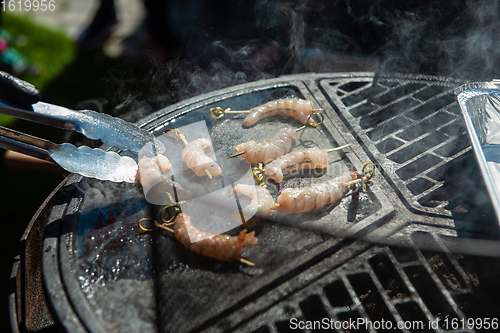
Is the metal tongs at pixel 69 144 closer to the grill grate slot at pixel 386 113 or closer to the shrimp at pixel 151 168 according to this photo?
the shrimp at pixel 151 168

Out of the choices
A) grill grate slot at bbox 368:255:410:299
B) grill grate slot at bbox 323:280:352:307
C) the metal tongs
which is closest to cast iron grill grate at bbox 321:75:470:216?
grill grate slot at bbox 368:255:410:299

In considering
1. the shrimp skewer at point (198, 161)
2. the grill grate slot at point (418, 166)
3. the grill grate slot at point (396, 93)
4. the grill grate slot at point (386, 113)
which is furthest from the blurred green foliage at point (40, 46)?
the grill grate slot at point (418, 166)

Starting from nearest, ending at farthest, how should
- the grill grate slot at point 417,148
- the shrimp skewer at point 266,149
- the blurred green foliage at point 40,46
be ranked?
1. the shrimp skewer at point 266,149
2. the grill grate slot at point 417,148
3. the blurred green foliage at point 40,46

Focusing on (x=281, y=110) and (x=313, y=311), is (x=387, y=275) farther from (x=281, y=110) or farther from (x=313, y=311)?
(x=281, y=110)

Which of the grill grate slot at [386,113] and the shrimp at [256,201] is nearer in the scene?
the shrimp at [256,201]

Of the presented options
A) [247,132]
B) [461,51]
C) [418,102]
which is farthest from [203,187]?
[461,51]

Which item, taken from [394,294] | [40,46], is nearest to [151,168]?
[394,294]
